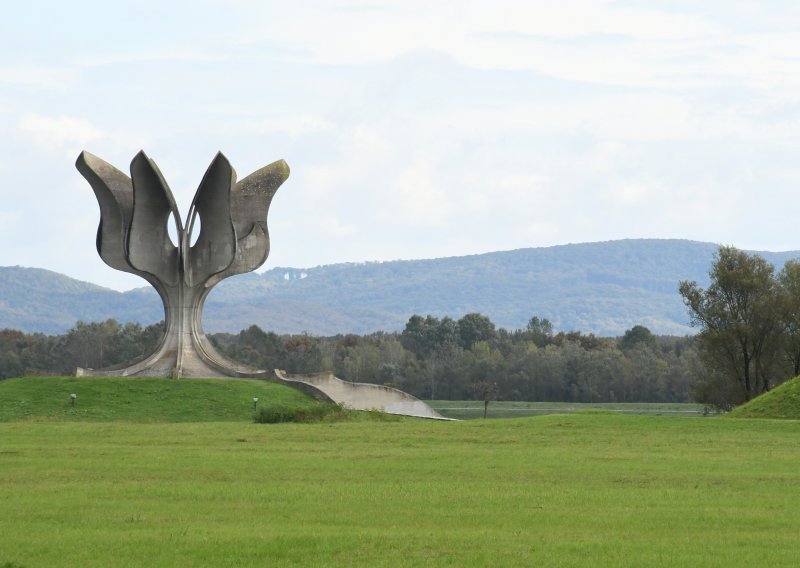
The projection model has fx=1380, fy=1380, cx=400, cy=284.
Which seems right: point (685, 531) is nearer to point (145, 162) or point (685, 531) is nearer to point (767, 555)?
point (767, 555)

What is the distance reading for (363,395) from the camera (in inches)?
1945

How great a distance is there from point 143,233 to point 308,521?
32068 millimetres

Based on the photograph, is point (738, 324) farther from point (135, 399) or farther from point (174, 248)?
point (135, 399)

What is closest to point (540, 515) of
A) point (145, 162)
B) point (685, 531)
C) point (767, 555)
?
point (685, 531)

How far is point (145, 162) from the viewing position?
45438 mm

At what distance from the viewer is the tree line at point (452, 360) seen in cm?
9056

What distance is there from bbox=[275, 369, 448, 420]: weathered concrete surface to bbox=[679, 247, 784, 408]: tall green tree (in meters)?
14.3

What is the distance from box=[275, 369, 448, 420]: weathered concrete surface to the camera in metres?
48.5

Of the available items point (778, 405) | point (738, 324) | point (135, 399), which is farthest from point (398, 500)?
point (738, 324)

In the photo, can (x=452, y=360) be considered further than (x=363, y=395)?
Yes

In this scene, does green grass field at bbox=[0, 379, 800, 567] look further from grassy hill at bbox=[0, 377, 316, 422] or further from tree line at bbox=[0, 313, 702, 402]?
tree line at bbox=[0, 313, 702, 402]

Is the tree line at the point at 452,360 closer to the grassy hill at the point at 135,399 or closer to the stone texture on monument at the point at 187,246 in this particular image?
the stone texture on monument at the point at 187,246

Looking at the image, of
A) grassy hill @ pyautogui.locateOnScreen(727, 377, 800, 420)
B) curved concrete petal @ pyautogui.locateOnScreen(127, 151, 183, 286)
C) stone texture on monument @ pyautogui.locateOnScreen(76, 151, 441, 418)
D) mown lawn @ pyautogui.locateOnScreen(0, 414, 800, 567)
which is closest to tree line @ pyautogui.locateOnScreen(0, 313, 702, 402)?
stone texture on monument @ pyautogui.locateOnScreen(76, 151, 441, 418)

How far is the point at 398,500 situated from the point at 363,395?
31.6 metres
